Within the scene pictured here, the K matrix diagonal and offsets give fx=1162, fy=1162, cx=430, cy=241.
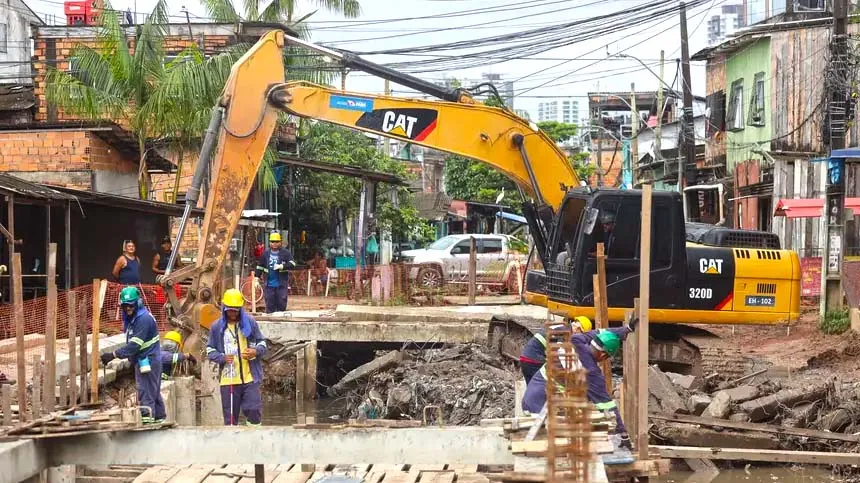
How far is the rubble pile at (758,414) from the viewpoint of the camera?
1241 cm

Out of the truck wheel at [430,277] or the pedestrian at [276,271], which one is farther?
the truck wheel at [430,277]

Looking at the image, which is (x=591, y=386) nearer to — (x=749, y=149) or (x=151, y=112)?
(x=151, y=112)

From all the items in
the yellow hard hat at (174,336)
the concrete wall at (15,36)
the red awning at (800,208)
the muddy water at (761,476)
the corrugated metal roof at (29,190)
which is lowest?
the muddy water at (761,476)

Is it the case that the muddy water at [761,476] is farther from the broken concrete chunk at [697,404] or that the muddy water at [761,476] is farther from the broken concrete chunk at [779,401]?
the broken concrete chunk at [697,404]

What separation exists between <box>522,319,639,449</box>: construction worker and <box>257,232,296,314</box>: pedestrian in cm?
913

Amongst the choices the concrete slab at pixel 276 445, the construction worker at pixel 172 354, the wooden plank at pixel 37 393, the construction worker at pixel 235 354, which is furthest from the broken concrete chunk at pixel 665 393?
the wooden plank at pixel 37 393

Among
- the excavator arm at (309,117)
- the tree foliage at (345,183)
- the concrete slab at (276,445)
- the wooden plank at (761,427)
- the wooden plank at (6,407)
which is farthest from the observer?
the tree foliage at (345,183)

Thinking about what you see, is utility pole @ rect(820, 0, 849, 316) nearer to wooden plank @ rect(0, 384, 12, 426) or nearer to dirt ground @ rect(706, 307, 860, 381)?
dirt ground @ rect(706, 307, 860, 381)

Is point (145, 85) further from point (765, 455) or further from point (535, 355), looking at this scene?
point (765, 455)

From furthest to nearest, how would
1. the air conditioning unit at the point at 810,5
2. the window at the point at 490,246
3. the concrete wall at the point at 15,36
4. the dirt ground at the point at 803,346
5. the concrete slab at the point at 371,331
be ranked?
the concrete wall at the point at 15,36 < the window at the point at 490,246 < the air conditioning unit at the point at 810,5 < the concrete slab at the point at 371,331 < the dirt ground at the point at 803,346

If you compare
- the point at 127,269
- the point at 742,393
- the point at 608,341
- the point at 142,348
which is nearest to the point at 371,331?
the point at 127,269

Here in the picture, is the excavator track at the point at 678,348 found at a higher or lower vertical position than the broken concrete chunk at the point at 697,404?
higher

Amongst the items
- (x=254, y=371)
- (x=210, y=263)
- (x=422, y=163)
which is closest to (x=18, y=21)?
(x=422, y=163)

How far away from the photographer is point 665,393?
44.7 feet
